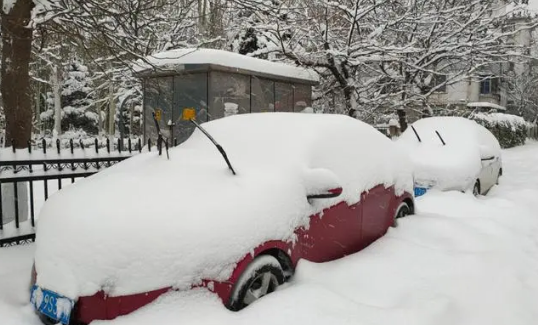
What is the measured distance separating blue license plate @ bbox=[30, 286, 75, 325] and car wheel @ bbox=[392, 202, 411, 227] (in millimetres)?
3251

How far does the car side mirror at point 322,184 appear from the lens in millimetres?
3176

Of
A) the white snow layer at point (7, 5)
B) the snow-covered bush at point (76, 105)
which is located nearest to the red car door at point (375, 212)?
the white snow layer at point (7, 5)

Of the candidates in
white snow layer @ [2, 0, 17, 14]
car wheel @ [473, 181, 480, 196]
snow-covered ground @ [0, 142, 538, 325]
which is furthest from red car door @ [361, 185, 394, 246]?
white snow layer @ [2, 0, 17, 14]

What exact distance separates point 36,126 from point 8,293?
3042 cm

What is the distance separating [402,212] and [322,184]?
2059 mm

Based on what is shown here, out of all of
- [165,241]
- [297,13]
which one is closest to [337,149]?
[165,241]

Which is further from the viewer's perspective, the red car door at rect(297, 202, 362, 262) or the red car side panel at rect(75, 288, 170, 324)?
the red car door at rect(297, 202, 362, 262)

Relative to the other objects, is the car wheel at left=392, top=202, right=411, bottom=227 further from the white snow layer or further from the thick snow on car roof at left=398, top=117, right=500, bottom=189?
the white snow layer

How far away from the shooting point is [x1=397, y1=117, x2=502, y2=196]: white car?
6.64m

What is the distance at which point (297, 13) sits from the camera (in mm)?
10070

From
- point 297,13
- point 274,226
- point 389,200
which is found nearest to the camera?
point 274,226

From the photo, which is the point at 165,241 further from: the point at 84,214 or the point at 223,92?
the point at 223,92

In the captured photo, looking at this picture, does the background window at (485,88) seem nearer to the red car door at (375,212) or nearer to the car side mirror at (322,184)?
the red car door at (375,212)

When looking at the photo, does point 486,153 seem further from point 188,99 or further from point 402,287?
point 188,99
